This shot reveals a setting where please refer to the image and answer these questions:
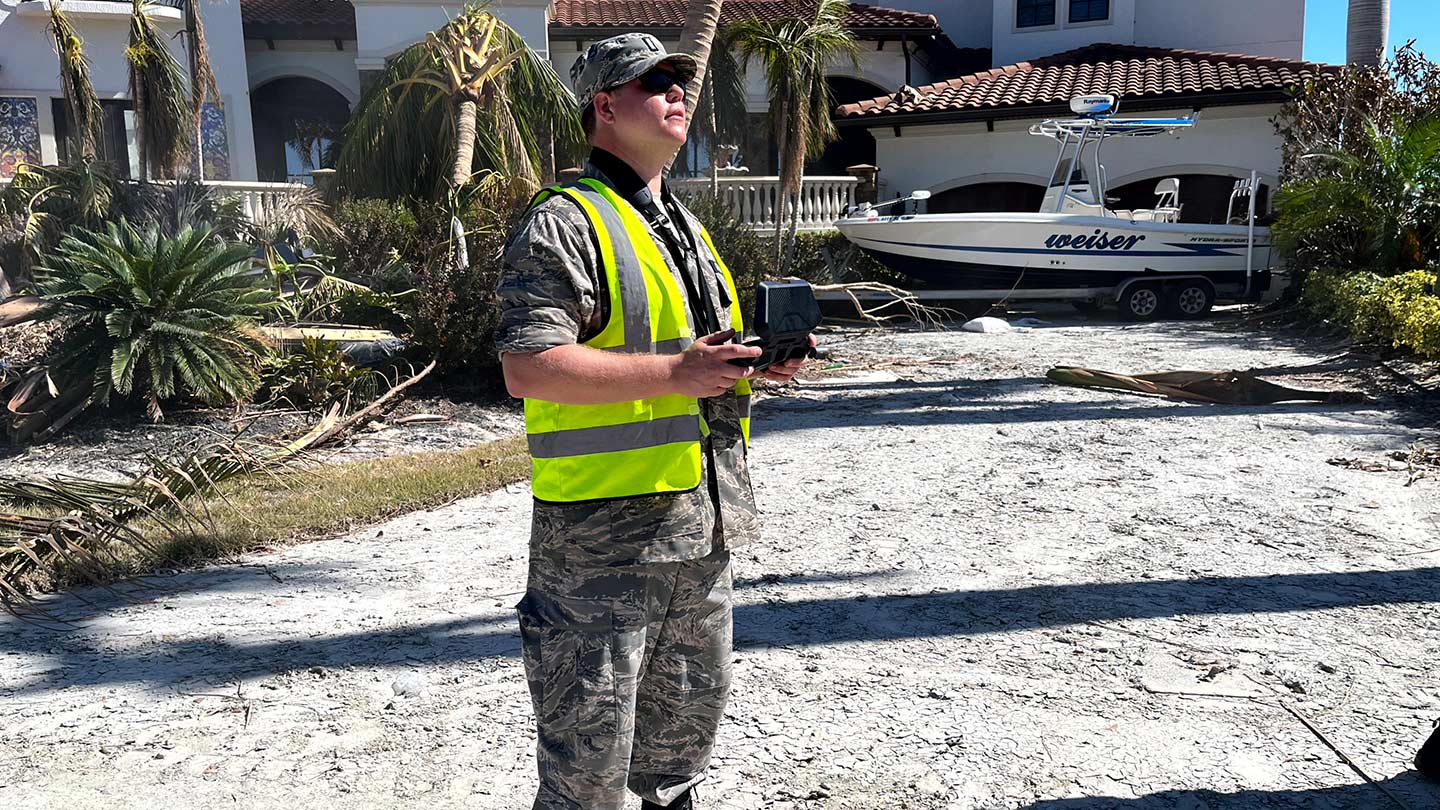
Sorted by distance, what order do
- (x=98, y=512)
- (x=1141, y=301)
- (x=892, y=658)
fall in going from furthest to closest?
(x=1141, y=301)
(x=98, y=512)
(x=892, y=658)

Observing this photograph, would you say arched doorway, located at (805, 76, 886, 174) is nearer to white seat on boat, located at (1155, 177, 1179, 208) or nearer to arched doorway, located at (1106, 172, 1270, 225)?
arched doorway, located at (1106, 172, 1270, 225)

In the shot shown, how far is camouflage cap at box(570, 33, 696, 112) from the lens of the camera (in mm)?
2307

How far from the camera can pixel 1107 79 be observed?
20.2 meters

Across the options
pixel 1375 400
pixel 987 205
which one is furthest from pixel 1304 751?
pixel 987 205

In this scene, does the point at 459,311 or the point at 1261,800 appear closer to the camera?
the point at 1261,800

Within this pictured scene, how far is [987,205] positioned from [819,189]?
3.68m

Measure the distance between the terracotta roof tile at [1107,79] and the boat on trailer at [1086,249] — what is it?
127 inches

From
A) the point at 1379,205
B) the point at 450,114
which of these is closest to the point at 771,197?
the point at 450,114

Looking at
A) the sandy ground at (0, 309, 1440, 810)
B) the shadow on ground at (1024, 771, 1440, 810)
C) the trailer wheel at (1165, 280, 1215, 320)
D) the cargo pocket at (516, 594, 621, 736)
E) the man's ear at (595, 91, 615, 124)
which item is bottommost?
the shadow on ground at (1024, 771, 1440, 810)

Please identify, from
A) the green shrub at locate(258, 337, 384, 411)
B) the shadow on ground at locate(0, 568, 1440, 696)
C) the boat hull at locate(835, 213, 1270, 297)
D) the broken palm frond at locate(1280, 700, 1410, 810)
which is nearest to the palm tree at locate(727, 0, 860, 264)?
Result: the boat hull at locate(835, 213, 1270, 297)

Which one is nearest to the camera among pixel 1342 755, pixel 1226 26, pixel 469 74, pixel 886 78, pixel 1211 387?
pixel 1342 755

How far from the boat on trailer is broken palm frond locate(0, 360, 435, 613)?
426 inches

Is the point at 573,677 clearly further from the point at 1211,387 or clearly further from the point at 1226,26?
the point at 1226,26

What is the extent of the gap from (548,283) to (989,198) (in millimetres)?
19892
